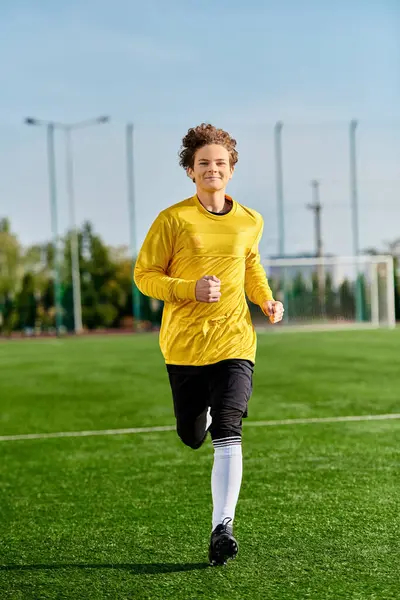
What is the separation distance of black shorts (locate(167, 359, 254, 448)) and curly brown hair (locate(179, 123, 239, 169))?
3.25 ft

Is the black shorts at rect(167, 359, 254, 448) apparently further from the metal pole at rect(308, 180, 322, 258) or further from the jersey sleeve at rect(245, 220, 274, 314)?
the metal pole at rect(308, 180, 322, 258)

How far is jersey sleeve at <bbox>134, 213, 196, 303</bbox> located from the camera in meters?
4.38

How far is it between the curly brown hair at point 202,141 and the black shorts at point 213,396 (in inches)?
39.0

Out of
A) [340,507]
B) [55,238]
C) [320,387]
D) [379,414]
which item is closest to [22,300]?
[55,238]

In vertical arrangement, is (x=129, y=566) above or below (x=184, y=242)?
below

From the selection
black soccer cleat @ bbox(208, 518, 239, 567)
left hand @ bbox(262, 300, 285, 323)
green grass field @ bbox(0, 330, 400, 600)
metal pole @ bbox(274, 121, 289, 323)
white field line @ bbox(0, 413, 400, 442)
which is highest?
metal pole @ bbox(274, 121, 289, 323)

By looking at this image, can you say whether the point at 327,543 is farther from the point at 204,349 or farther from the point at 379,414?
the point at 379,414

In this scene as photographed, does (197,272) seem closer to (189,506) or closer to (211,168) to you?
(211,168)

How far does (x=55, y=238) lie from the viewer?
47375mm

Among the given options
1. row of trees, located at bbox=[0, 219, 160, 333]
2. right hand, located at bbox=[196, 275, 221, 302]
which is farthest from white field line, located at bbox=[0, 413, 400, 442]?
row of trees, located at bbox=[0, 219, 160, 333]

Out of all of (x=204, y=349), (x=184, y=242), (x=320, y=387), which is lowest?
(x=320, y=387)

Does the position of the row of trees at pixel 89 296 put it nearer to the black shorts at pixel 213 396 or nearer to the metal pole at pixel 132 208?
the metal pole at pixel 132 208

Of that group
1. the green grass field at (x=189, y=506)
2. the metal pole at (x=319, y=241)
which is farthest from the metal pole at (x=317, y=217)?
the green grass field at (x=189, y=506)

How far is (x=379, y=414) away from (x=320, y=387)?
10.7 ft
